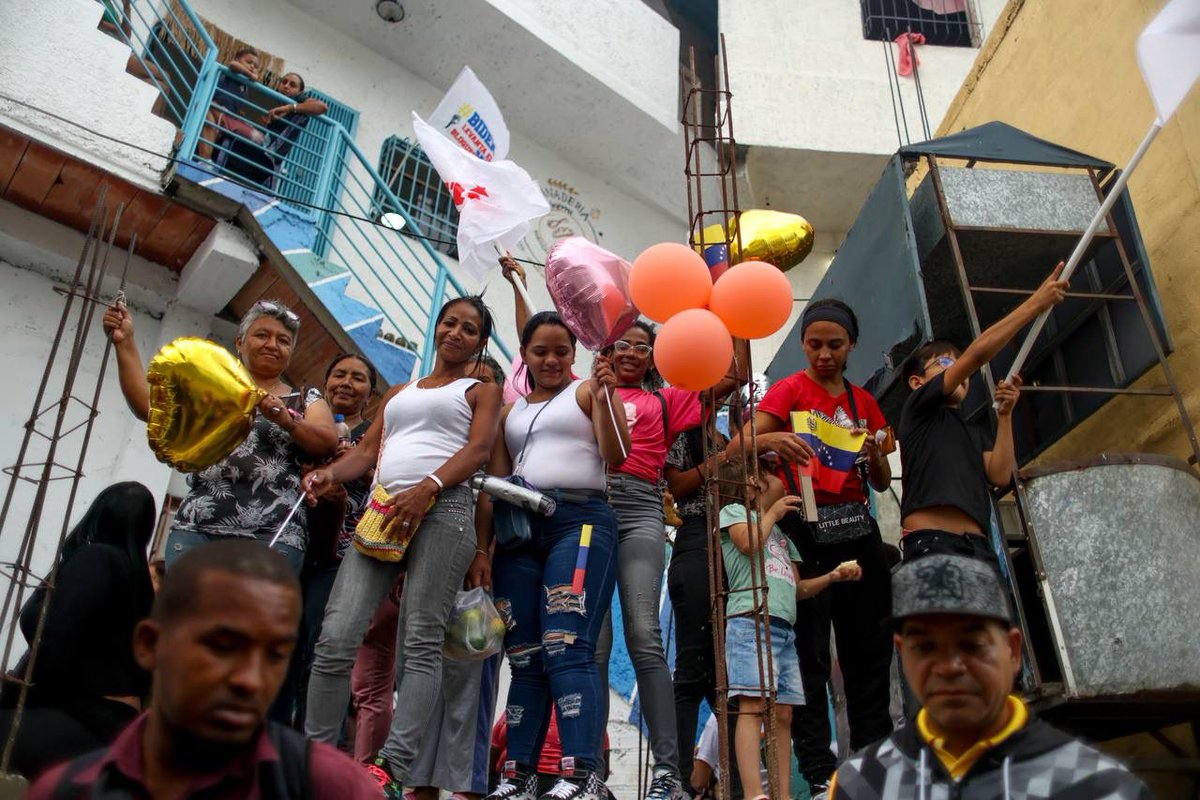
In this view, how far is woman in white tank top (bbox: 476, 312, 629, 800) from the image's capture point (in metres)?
3.44

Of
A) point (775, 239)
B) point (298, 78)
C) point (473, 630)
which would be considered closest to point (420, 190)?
point (298, 78)

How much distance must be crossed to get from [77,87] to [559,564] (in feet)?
16.4

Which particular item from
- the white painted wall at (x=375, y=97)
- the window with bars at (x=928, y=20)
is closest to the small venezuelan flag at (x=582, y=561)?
the white painted wall at (x=375, y=97)

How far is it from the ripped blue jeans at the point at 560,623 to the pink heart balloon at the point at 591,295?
0.83 m

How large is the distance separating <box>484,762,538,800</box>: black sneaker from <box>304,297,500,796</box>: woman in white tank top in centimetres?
23

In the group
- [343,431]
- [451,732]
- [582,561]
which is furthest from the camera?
[343,431]

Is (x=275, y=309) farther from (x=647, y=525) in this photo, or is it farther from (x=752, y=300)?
(x=752, y=300)

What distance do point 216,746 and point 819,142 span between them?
9.07 meters

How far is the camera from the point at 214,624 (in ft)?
5.75

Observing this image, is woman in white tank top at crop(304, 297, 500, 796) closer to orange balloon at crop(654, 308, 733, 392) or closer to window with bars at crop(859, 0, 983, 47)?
orange balloon at crop(654, 308, 733, 392)

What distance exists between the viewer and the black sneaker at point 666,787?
3445 millimetres

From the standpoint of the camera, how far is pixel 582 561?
3.71 m

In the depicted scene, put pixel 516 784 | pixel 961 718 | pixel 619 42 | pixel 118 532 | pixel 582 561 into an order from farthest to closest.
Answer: pixel 619 42
pixel 582 561
pixel 516 784
pixel 118 532
pixel 961 718

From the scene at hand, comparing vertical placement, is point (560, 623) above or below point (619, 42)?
below
